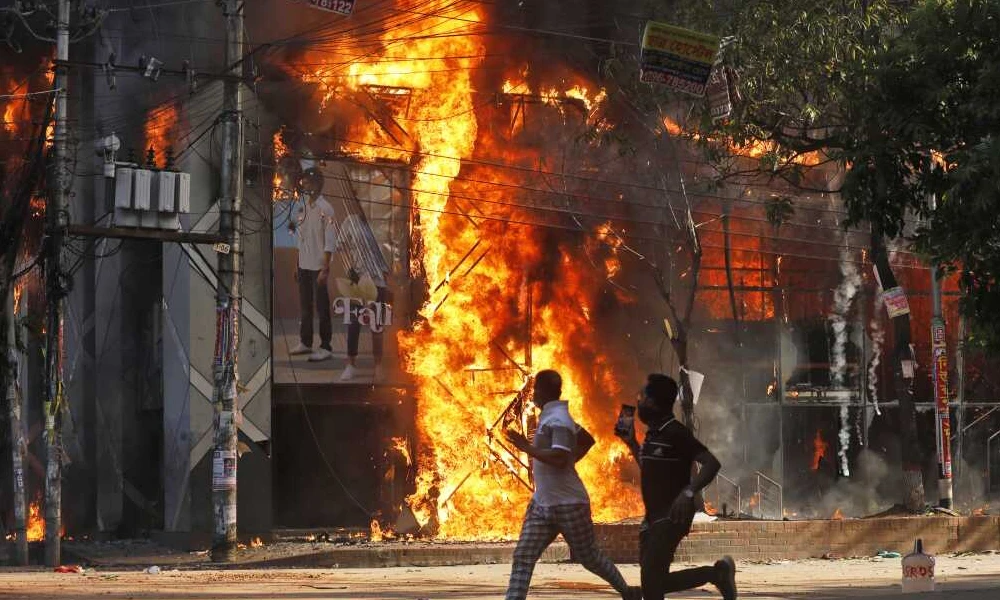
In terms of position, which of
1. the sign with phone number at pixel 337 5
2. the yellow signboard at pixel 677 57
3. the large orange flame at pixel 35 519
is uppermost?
the sign with phone number at pixel 337 5

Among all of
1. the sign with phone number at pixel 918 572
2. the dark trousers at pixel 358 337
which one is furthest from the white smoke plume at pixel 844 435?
the sign with phone number at pixel 918 572

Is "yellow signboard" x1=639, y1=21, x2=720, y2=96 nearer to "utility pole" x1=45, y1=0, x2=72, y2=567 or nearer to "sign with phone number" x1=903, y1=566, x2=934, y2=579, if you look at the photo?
"sign with phone number" x1=903, y1=566, x2=934, y2=579

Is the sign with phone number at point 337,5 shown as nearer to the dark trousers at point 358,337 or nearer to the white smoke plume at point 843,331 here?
the dark trousers at point 358,337

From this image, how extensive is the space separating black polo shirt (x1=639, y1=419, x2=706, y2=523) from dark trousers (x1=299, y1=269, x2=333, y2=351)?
16.0 meters

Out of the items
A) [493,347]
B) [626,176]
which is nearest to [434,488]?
[493,347]

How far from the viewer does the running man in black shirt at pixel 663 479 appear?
8.80 meters

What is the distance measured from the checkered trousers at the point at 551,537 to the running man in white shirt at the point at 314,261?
15.3m

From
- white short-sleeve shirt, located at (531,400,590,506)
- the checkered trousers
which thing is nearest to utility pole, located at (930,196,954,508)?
the checkered trousers

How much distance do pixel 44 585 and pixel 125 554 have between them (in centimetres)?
726

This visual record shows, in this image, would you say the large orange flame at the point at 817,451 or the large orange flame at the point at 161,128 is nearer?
the large orange flame at the point at 161,128

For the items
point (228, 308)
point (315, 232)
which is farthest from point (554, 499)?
point (315, 232)

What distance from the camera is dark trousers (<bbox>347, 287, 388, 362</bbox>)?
2470cm

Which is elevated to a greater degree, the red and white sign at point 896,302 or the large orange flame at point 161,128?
the large orange flame at point 161,128

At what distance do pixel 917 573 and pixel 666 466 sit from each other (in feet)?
16.4
